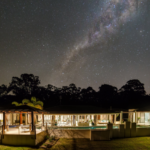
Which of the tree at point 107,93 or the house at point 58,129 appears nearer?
the house at point 58,129

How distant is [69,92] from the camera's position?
47531mm

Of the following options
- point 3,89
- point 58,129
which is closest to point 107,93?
point 3,89

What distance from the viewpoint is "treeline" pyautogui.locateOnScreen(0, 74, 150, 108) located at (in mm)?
44344

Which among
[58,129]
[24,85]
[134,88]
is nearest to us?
[58,129]

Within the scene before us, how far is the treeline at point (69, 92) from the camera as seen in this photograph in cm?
4434

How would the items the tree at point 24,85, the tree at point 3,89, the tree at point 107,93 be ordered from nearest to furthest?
1. the tree at point 107,93
2. the tree at point 3,89
3. the tree at point 24,85

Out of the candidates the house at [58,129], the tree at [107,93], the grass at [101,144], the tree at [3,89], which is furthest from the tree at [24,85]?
the grass at [101,144]

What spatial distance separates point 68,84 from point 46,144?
3475cm

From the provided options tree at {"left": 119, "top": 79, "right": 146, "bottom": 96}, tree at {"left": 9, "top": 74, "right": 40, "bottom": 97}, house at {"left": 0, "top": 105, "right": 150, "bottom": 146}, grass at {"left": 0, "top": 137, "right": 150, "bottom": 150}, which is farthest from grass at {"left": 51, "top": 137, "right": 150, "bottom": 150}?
tree at {"left": 9, "top": 74, "right": 40, "bottom": 97}

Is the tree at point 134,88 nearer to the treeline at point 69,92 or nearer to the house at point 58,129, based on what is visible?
the treeline at point 69,92

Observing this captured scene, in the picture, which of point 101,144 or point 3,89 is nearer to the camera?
point 101,144

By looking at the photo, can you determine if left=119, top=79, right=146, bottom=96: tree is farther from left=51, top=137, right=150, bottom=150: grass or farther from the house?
left=51, top=137, right=150, bottom=150: grass

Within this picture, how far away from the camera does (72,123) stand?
20.7 m

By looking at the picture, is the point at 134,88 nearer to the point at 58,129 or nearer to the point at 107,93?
the point at 107,93
